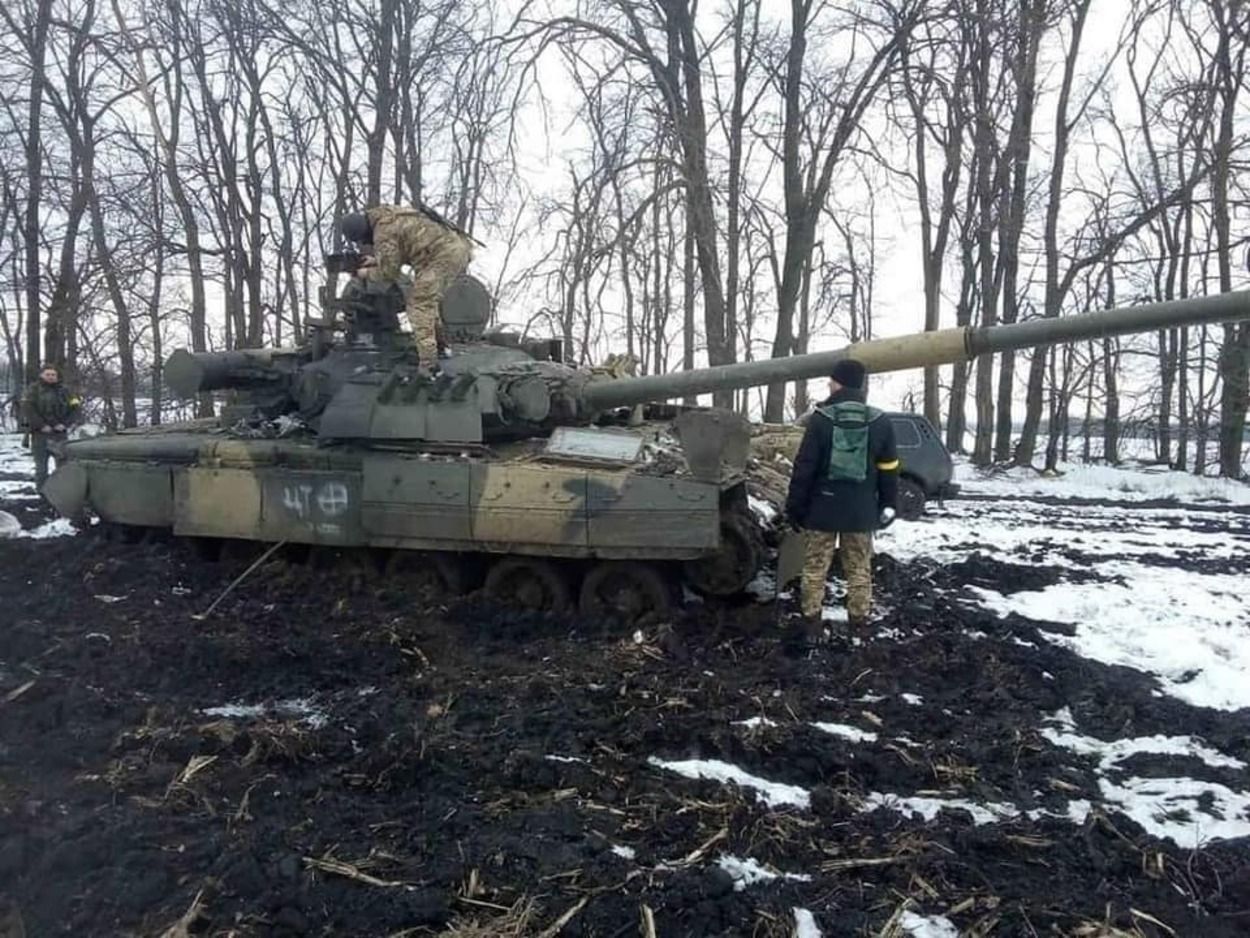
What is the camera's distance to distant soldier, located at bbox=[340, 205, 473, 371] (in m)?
8.47

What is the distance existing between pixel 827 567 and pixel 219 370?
5.44m

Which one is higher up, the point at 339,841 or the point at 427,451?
the point at 427,451

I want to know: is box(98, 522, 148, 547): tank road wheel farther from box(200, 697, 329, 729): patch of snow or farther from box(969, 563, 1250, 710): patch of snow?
box(969, 563, 1250, 710): patch of snow

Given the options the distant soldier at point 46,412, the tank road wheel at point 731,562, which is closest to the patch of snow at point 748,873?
the tank road wheel at point 731,562

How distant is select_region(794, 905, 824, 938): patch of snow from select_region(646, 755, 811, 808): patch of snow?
3.08 ft

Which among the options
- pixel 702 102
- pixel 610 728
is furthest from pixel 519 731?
pixel 702 102

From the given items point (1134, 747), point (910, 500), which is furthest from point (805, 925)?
point (910, 500)

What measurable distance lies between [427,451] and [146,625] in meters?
2.30

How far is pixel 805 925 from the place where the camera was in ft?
11.9

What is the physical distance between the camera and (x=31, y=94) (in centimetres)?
2528

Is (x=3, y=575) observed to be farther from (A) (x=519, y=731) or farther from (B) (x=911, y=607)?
(B) (x=911, y=607)

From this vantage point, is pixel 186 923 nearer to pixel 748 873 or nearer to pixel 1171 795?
pixel 748 873

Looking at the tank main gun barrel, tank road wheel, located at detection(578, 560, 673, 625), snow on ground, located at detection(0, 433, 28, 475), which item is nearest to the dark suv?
the tank main gun barrel

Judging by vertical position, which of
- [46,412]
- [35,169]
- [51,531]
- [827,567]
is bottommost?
[51,531]
